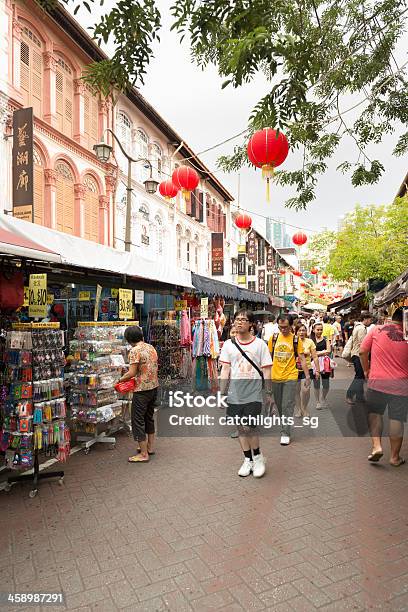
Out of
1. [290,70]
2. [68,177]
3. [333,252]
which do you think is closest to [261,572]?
[290,70]

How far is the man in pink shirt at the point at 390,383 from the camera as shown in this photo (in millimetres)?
4980

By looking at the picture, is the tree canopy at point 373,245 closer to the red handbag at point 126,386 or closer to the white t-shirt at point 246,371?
the white t-shirt at point 246,371

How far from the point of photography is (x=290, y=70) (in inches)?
130

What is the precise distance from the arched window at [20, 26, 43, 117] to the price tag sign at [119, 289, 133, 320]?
8.36 metres

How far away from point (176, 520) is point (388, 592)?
1850 mm

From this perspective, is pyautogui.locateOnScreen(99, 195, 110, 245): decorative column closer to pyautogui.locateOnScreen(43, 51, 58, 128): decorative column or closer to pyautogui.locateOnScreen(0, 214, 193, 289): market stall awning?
pyautogui.locateOnScreen(43, 51, 58, 128): decorative column

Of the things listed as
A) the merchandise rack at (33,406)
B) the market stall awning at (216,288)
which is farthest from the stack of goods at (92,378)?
the market stall awning at (216,288)

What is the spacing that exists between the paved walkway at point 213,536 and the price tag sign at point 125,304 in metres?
2.54


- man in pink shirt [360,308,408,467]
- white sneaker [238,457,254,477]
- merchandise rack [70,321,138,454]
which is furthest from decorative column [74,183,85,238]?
man in pink shirt [360,308,408,467]

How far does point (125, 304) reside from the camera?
23.4 feet

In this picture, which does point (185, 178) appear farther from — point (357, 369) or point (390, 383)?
point (390, 383)

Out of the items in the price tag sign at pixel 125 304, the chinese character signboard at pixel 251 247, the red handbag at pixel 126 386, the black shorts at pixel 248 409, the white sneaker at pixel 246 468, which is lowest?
the white sneaker at pixel 246 468

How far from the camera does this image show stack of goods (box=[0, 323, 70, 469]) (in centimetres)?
454

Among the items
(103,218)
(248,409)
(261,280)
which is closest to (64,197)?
(103,218)
